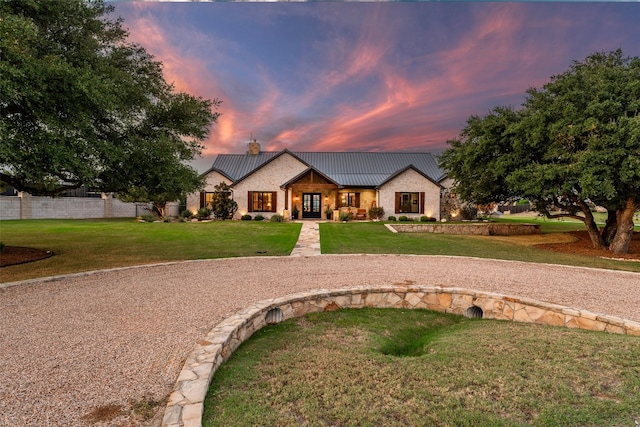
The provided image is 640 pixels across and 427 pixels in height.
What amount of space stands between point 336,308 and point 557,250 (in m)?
11.1

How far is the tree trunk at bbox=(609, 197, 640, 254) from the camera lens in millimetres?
11945

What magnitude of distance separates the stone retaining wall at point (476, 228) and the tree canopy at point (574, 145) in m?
4.88

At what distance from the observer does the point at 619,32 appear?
509 inches

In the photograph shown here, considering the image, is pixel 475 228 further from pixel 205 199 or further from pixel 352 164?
pixel 205 199

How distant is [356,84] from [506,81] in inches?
328

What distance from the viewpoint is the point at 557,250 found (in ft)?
41.1

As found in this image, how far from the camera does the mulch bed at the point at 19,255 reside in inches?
345

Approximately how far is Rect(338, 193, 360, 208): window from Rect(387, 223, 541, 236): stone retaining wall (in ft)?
24.8

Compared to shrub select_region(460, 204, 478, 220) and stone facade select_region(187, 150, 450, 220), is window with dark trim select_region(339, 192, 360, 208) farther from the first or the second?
shrub select_region(460, 204, 478, 220)

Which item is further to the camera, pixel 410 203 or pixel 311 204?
pixel 311 204

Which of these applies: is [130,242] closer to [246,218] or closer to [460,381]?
[246,218]

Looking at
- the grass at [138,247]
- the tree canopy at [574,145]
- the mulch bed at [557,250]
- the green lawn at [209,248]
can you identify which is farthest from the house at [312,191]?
the mulch bed at [557,250]

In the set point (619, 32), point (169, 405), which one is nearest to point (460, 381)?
point (169, 405)

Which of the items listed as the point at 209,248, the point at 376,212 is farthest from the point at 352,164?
the point at 209,248
